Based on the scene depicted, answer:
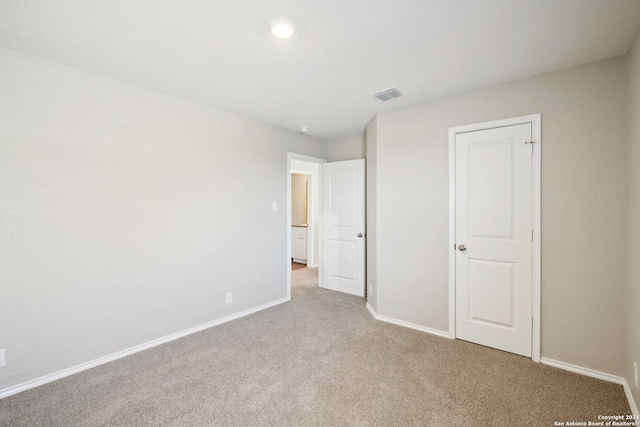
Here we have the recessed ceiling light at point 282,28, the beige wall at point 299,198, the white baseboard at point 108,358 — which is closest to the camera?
the recessed ceiling light at point 282,28

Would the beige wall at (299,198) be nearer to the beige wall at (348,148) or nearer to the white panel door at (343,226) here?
the beige wall at (348,148)

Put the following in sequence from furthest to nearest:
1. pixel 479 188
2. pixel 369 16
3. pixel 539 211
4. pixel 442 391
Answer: pixel 479 188 < pixel 539 211 < pixel 442 391 < pixel 369 16

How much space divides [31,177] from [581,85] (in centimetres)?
439

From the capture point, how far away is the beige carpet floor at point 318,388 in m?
1.85

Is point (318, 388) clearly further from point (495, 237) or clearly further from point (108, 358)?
point (495, 237)

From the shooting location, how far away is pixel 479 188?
110 inches

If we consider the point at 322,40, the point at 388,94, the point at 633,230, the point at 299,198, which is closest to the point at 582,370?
the point at 633,230

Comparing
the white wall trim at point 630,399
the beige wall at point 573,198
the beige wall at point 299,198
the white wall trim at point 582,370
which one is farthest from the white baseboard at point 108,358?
the beige wall at point 299,198

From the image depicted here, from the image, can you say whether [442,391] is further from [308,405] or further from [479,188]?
[479,188]

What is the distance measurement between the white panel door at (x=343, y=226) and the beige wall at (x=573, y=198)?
1451mm

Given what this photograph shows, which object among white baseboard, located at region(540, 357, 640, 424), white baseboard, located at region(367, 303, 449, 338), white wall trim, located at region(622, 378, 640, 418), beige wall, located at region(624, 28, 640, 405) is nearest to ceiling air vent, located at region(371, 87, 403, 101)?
beige wall, located at region(624, 28, 640, 405)

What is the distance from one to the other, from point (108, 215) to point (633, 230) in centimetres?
409

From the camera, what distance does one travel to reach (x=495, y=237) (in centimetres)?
273

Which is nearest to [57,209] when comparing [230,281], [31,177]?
[31,177]
